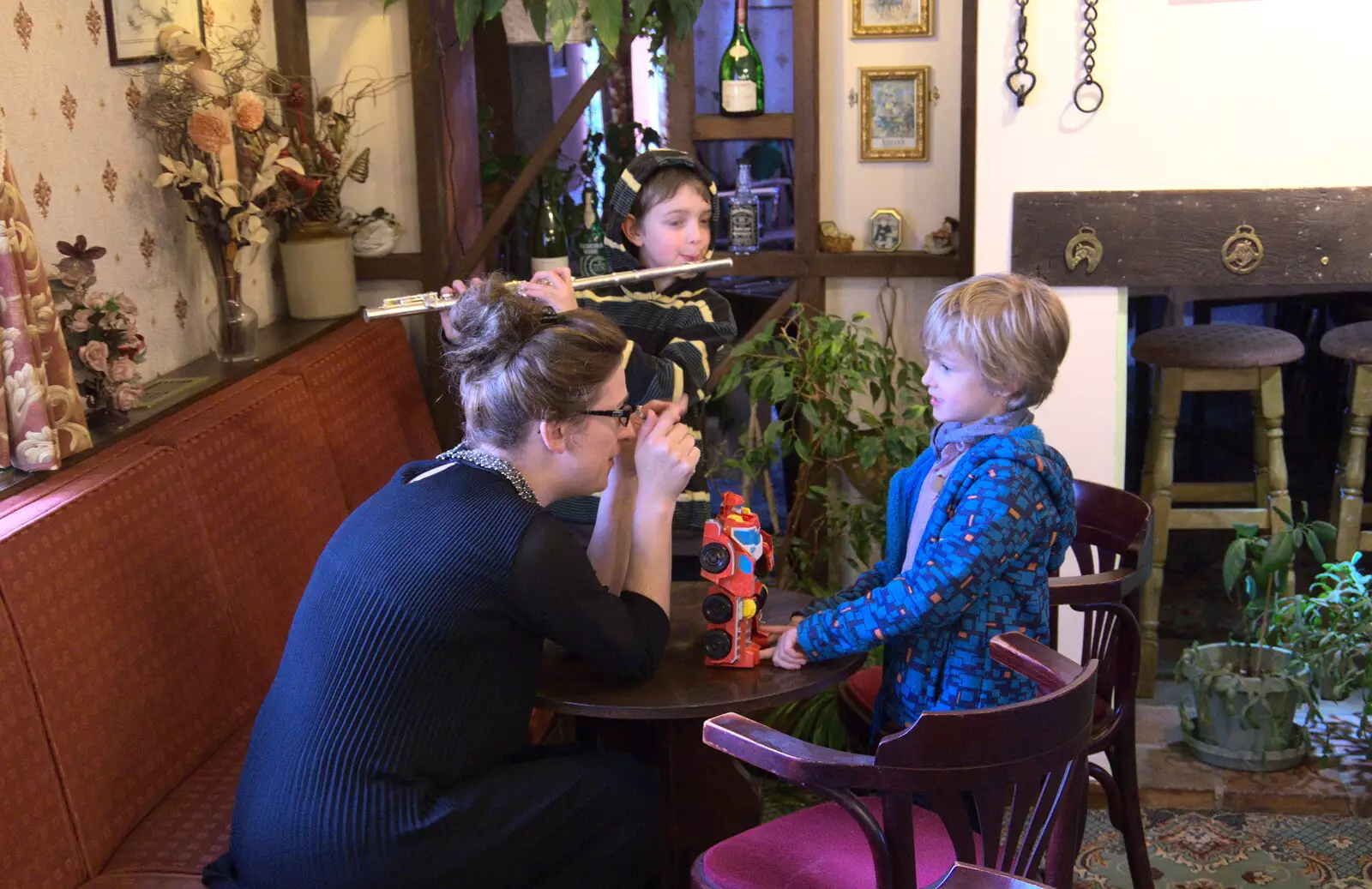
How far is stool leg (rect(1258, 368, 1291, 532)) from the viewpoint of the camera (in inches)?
134

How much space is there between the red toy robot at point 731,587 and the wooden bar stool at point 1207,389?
1.77m

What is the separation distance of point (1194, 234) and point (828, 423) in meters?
0.90

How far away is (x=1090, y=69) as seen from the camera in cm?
301

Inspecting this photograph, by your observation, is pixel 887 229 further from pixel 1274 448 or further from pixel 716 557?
pixel 716 557

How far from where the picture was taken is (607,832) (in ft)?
6.29

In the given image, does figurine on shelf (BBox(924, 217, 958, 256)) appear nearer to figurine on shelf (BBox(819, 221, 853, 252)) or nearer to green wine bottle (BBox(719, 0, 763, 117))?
figurine on shelf (BBox(819, 221, 853, 252))

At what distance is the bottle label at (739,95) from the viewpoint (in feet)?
11.8

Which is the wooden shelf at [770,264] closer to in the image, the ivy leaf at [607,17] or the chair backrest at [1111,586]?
the ivy leaf at [607,17]

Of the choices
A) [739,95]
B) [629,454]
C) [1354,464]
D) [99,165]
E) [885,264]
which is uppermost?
[739,95]

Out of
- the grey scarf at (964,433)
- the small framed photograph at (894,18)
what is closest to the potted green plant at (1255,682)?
the grey scarf at (964,433)

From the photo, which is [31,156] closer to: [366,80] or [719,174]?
[366,80]

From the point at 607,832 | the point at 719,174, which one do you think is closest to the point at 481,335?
the point at 607,832

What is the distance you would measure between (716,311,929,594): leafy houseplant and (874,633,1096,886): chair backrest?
155cm

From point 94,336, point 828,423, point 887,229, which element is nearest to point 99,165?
point 94,336
